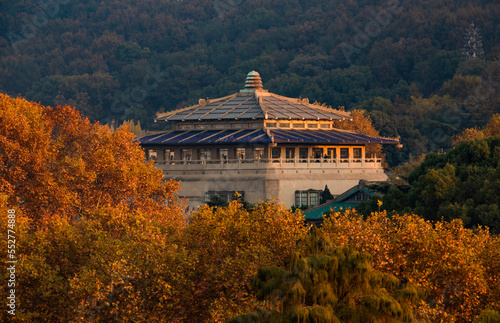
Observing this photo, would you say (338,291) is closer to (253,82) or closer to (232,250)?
(232,250)

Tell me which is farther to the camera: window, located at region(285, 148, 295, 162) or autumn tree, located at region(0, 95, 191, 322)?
window, located at region(285, 148, 295, 162)

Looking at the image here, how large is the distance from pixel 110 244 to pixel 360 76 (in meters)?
129

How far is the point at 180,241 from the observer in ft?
136

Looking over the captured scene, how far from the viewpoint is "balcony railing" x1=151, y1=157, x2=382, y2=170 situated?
267 feet

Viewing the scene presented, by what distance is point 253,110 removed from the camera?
290 feet

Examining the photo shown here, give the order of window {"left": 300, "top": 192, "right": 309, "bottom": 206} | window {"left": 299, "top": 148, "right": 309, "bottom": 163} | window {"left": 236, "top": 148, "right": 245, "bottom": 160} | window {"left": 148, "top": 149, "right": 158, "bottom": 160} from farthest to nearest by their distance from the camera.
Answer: window {"left": 148, "top": 149, "right": 158, "bottom": 160}, window {"left": 299, "top": 148, "right": 309, "bottom": 163}, window {"left": 236, "top": 148, "right": 245, "bottom": 160}, window {"left": 300, "top": 192, "right": 309, "bottom": 206}

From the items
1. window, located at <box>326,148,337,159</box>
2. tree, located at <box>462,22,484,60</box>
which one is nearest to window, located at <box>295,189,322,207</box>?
window, located at <box>326,148,337,159</box>

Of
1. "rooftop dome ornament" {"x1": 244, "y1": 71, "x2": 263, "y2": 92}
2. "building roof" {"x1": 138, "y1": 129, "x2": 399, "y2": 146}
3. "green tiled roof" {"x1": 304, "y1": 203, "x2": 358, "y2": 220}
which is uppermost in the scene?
"rooftop dome ornament" {"x1": 244, "y1": 71, "x2": 263, "y2": 92}

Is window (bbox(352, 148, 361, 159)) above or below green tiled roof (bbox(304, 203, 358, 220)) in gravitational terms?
above

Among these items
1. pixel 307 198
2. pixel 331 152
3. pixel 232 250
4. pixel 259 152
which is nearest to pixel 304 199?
pixel 307 198

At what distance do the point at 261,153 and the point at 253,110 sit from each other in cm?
634

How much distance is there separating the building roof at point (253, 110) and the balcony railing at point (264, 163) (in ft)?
16.4

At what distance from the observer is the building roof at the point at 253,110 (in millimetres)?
87562

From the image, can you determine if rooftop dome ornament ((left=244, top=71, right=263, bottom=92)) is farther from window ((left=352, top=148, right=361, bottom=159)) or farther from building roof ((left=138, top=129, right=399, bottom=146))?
window ((left=352, top=148, right=361, bottom=159))
